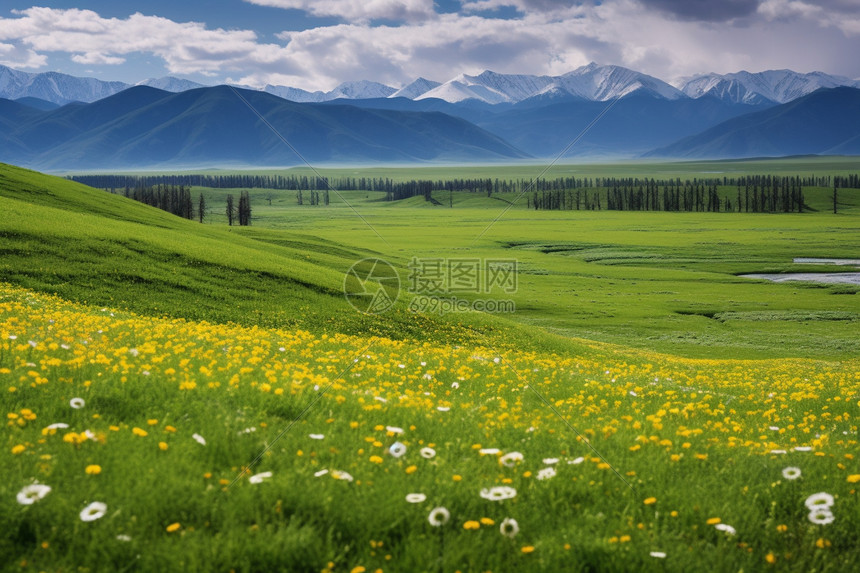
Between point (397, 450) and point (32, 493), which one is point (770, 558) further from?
point (32, 493)

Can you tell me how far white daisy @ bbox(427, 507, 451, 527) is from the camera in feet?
20.5

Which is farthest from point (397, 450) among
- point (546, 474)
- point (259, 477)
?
point (546, 474)

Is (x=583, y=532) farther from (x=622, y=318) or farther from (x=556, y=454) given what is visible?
(x=622, y=318)

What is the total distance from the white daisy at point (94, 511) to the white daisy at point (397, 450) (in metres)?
3.10

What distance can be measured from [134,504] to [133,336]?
7.94 metres

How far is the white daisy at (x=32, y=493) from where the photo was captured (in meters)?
5.88

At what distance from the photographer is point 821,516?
6793 millimetres

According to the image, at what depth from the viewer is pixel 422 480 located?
6922 millimetres

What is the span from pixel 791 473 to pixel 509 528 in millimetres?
3992

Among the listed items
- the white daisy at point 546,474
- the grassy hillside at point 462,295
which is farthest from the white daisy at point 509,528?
the grassy hillside at point 462,295

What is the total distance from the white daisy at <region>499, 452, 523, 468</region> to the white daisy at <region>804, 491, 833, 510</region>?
128 inches

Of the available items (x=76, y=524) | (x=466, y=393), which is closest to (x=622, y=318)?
(x=466, y=393)

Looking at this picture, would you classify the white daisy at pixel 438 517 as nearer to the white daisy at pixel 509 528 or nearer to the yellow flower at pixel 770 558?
the white daisy at pixel 509 528

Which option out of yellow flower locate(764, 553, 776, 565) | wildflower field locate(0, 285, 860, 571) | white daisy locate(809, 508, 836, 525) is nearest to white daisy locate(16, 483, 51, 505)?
wildflower field locate(0, 285, 860, 571)
